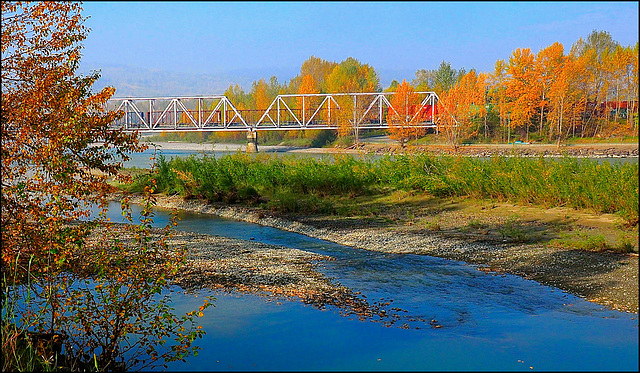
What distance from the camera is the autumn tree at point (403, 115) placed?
7162 centimetres

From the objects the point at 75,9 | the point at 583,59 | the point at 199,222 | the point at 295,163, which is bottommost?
the point at 199,222

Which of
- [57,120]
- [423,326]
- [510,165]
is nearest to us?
[57,120]

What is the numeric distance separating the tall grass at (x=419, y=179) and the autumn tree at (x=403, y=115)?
44628 mm

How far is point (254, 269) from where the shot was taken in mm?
12828

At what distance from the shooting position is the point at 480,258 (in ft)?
45.4

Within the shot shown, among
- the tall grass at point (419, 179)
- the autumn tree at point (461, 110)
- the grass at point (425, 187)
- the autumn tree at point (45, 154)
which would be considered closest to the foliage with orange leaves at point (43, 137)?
the autumn tree at point (45, 154)

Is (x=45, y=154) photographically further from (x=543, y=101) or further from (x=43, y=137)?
(x=543, y=101)

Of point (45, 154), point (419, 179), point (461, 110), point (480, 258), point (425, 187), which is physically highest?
point (461, 110)

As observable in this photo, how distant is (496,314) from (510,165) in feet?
36.7

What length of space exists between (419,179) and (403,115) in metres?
52.4

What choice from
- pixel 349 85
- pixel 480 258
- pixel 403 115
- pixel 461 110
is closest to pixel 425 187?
pixel 480 258

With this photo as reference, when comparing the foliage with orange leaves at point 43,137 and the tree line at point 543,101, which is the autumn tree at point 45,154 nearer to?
the foliage with orange leaves at point 43,137

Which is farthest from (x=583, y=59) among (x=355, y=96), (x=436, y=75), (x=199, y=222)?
(x=199, y=222)

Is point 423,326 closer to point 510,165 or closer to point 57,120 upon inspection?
point 57,120
